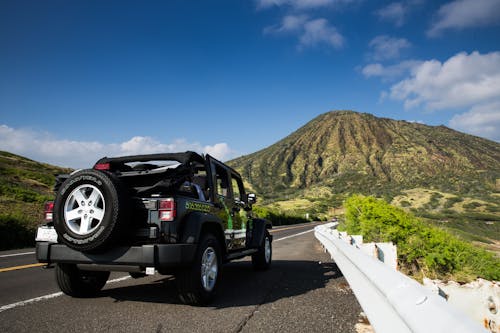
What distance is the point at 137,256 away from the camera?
4047 mm

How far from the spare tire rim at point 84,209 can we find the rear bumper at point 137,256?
1.04 feet

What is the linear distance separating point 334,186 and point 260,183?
1916 inches

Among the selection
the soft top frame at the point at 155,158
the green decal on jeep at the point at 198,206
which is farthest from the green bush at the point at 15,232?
the green decal on jeep at the point at 198,206

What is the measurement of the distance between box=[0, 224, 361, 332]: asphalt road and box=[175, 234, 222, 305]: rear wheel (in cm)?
15

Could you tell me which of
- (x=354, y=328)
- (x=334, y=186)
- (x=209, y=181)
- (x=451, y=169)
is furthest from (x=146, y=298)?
(x=451, y=169)

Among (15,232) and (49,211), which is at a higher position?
(49,211)

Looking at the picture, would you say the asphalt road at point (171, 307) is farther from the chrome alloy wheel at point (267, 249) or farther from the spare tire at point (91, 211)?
the chrome alloy wheel at point (267, 249)

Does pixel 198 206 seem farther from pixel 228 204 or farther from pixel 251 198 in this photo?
pixel 251 198

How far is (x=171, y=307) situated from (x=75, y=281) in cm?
135

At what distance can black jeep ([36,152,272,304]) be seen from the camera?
4039 mm

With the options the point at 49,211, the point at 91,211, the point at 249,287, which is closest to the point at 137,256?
the point at 91,211

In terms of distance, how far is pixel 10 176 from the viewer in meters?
32.3

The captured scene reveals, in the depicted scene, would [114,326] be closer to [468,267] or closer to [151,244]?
[151,244]

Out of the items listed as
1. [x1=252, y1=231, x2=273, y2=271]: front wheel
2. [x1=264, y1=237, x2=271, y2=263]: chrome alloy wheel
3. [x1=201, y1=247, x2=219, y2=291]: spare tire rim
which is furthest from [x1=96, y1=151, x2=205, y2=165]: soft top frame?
[x1=264, y1=237, x2=271, y2=263]: chrome alloy wheel
